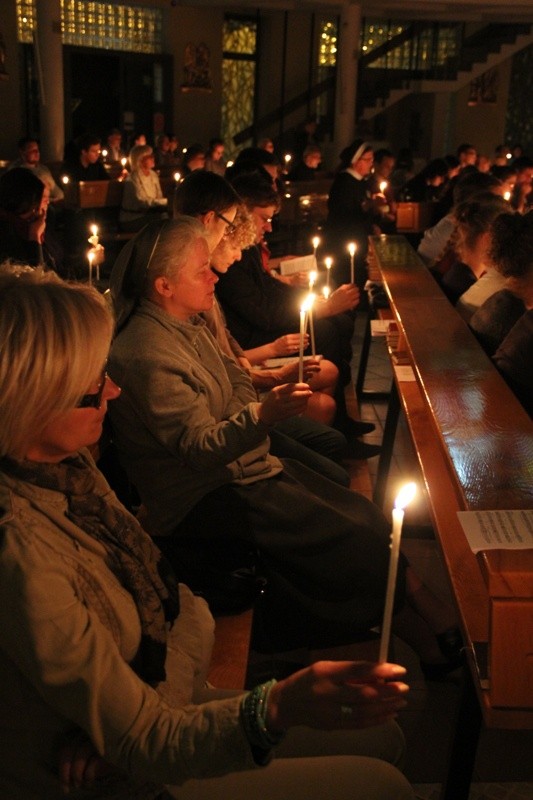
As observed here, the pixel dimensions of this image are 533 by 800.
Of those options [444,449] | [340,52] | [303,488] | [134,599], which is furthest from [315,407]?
[340,52]

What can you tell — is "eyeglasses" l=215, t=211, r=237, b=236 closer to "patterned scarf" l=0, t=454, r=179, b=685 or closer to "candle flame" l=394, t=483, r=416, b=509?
"patterned scarf" l=0, t=454, r=179, b=685

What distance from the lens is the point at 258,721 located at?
1.51 meters

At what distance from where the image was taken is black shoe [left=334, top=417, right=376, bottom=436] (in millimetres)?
5449

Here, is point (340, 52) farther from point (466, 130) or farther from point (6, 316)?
point (6, 316)

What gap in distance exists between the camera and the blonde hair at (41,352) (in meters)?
1.54

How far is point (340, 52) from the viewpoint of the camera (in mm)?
17750

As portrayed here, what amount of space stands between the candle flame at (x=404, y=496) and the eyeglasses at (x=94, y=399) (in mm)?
589

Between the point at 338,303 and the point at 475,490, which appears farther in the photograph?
the point at 338,303

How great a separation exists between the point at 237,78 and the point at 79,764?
21365 millimetres

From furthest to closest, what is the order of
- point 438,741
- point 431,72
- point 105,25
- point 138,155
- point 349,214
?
point 431,72
point 105,25
point 138,155
point 349,214
point 438,741

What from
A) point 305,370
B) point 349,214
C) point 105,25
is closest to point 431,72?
point 105,25

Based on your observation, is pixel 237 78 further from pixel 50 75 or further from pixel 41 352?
pixel 41 352

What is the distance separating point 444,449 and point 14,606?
1.29 meters

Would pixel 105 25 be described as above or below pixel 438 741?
above
